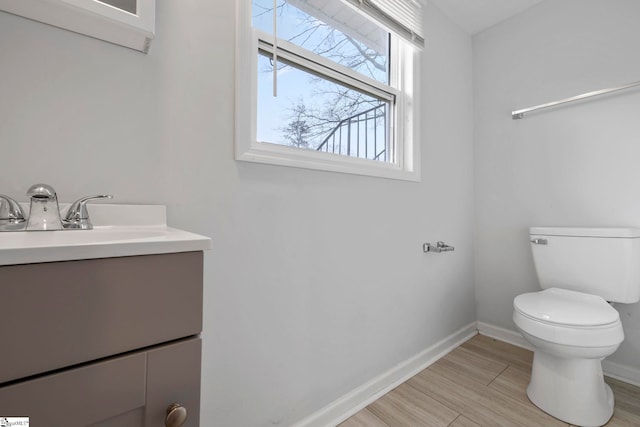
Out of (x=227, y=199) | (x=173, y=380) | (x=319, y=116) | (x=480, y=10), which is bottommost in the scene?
(x=173, y=380)

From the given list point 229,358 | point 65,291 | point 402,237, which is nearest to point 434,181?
point 402,237

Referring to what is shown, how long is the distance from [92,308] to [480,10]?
2.53 m

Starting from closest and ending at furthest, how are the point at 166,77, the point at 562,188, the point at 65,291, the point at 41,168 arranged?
the point at 65,291 → the point at 41,168 → the point at 166,77 → the point at 562,188

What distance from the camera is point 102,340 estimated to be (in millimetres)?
443

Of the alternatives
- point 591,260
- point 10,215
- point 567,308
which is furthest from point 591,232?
point 10,215

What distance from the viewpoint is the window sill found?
106 centimetres

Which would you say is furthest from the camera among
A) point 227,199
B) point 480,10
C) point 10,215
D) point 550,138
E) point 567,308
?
point 480,10

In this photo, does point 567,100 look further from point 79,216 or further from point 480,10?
point 79,216

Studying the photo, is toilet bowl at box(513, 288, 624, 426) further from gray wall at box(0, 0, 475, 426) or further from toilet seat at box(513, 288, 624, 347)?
gray wall at box(0, 0, 475, 426)

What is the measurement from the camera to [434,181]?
1.81 metres

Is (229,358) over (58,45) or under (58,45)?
under

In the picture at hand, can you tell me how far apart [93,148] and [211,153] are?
1.02 feet

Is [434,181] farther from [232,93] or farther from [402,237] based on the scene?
[232,93]

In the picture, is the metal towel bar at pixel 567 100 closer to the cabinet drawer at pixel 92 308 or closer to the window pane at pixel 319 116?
the window pane at pixel 319 116
